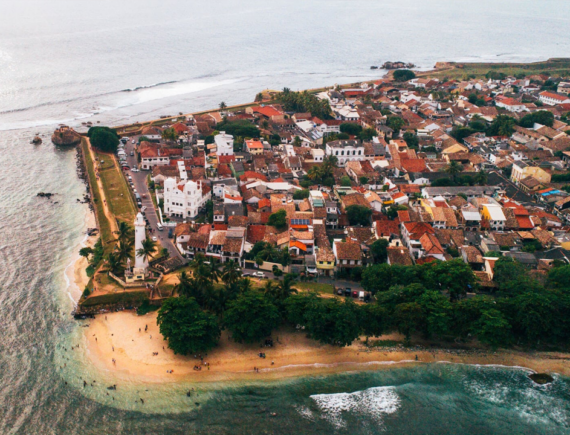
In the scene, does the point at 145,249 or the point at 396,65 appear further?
the point at 396,65

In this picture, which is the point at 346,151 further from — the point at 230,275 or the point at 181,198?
the point at 230,275

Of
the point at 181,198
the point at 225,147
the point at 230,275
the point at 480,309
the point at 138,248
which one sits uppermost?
the point at 225,147

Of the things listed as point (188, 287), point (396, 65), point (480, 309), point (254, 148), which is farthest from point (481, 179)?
point (396, 65)

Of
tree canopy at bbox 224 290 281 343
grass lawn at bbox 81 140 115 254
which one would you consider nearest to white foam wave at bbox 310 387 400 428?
tree canopy at bbox 224 290 281 343

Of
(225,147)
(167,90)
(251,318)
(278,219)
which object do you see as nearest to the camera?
(251,318)

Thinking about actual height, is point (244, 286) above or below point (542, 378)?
above

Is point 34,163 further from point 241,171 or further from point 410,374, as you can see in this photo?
point 410,374

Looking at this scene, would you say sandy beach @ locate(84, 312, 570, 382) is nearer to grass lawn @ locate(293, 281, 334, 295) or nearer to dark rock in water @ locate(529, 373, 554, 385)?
dark rock in water @ locate(529, 373, 554, 385)
